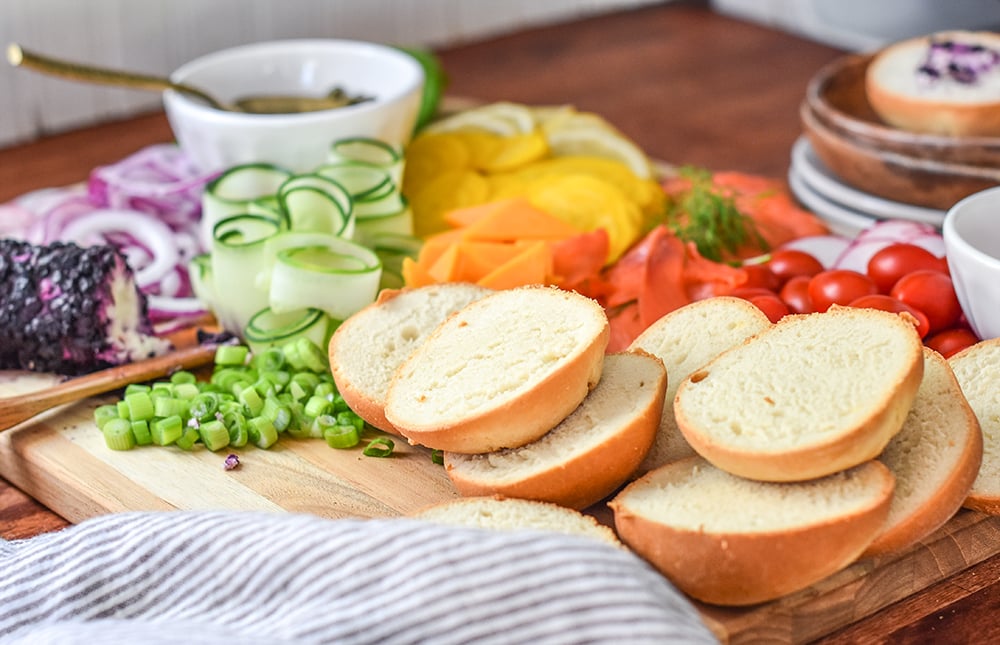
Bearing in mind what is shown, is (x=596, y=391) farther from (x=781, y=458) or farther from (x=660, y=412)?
(x=781, y=458)

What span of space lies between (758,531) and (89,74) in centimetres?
217

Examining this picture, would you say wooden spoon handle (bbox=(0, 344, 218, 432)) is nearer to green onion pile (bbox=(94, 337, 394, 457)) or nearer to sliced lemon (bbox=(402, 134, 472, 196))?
green onion pile (bbox=(94, 337, 394, 457))

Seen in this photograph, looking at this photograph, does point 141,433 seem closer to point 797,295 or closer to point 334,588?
point 334,588

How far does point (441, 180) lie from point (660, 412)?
148cm

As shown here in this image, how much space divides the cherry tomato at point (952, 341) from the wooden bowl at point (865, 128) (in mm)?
655

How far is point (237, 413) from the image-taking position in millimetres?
2414

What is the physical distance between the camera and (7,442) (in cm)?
244

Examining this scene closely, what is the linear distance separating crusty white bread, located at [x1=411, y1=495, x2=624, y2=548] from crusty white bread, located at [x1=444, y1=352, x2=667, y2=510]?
32mm

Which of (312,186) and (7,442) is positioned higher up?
(312,186)

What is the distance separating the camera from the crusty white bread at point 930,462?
6.19ft

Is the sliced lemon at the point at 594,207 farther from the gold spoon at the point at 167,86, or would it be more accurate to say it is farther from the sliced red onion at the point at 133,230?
the sliced red onion at the point at 133,230

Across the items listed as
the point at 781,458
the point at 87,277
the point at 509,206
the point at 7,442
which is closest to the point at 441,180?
the point at 509,206

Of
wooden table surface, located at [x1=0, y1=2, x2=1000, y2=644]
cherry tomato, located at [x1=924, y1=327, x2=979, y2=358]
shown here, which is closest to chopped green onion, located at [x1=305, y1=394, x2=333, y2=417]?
cherry tomato, located at [x1=924, y1=327, x2=979, y2=358]

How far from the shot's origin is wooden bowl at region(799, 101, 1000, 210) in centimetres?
308
